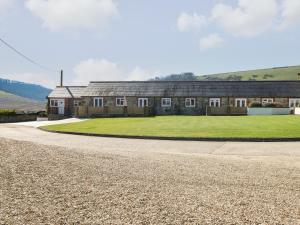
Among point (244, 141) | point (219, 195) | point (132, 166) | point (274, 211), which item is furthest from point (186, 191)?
point (244, 141)

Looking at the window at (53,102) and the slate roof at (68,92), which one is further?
the window at (53,102)

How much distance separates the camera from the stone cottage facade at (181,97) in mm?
56438

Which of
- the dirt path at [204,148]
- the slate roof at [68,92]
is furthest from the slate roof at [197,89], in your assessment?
the dirt path at [204,148]

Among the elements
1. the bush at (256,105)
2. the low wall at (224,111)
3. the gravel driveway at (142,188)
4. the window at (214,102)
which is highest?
the window at (214,102)

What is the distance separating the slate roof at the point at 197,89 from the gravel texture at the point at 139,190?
140 feet

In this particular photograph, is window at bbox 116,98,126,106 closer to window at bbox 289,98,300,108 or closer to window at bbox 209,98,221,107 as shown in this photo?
window at bbox 209,98,221,107

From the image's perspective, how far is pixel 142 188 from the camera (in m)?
10.3

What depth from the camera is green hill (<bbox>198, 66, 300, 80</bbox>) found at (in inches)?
5276

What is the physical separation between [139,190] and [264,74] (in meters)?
137

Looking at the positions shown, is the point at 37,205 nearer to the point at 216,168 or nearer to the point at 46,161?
the point at 46,161


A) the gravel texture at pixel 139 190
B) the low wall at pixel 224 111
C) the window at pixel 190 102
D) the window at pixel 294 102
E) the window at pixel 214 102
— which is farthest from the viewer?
the window at pixel 190 102

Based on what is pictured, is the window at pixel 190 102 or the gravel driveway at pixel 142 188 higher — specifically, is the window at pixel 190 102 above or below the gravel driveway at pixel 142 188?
above

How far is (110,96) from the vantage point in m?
60.4

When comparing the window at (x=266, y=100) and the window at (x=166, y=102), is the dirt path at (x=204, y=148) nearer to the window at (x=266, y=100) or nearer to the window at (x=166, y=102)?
the window at (x=166, y=102)
